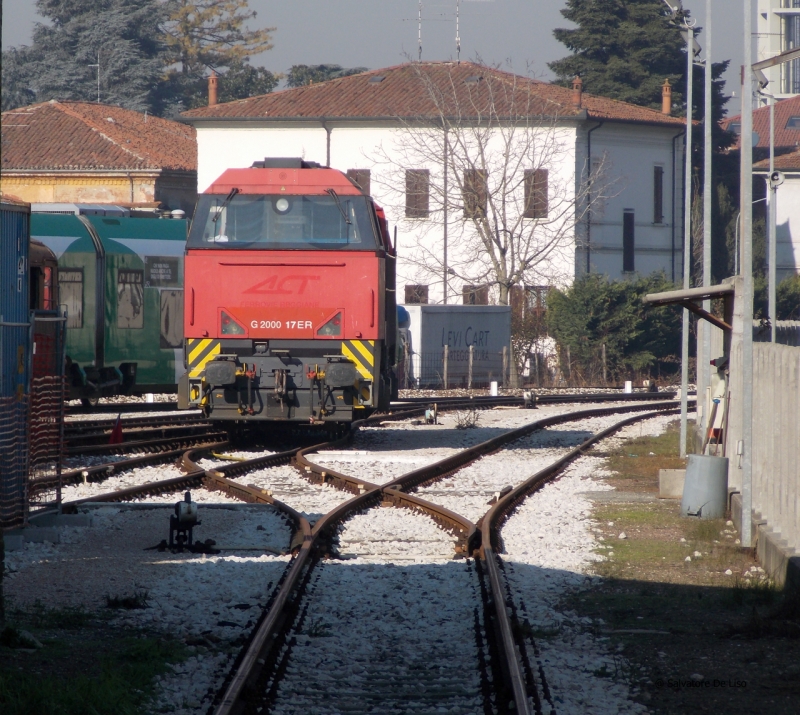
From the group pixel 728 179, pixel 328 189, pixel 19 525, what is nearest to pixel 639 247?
pixel 728 179

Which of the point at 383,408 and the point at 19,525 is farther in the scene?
the point at 383,408

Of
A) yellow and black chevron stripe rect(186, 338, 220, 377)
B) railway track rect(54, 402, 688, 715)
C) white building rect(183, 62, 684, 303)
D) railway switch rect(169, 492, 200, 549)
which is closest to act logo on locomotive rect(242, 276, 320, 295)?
yellow and black chevron stripe rect(186, 338, 220, 377)

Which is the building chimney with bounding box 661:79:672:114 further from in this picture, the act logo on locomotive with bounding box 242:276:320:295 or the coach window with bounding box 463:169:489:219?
the act logo on locomotive with bounding box 242:276:320:295

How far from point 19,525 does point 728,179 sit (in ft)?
182

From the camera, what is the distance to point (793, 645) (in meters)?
6.67

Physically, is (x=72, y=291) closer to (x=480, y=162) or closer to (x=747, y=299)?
(x=747, y=299)

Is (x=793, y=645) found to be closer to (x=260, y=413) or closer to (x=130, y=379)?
(x=260, y=413)

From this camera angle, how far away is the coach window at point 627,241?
51.4 metres

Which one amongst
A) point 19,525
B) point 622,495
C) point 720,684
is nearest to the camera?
point 720,684

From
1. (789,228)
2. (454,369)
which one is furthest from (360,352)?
(789,228)

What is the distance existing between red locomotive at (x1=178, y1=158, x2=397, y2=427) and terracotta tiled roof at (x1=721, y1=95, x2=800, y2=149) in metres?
64.5

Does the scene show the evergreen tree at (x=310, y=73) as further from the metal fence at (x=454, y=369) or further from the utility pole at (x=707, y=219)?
the utility pole at (x=707, y=219)

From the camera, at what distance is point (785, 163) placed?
6762 cm

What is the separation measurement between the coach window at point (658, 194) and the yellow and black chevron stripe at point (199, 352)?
130 feet
